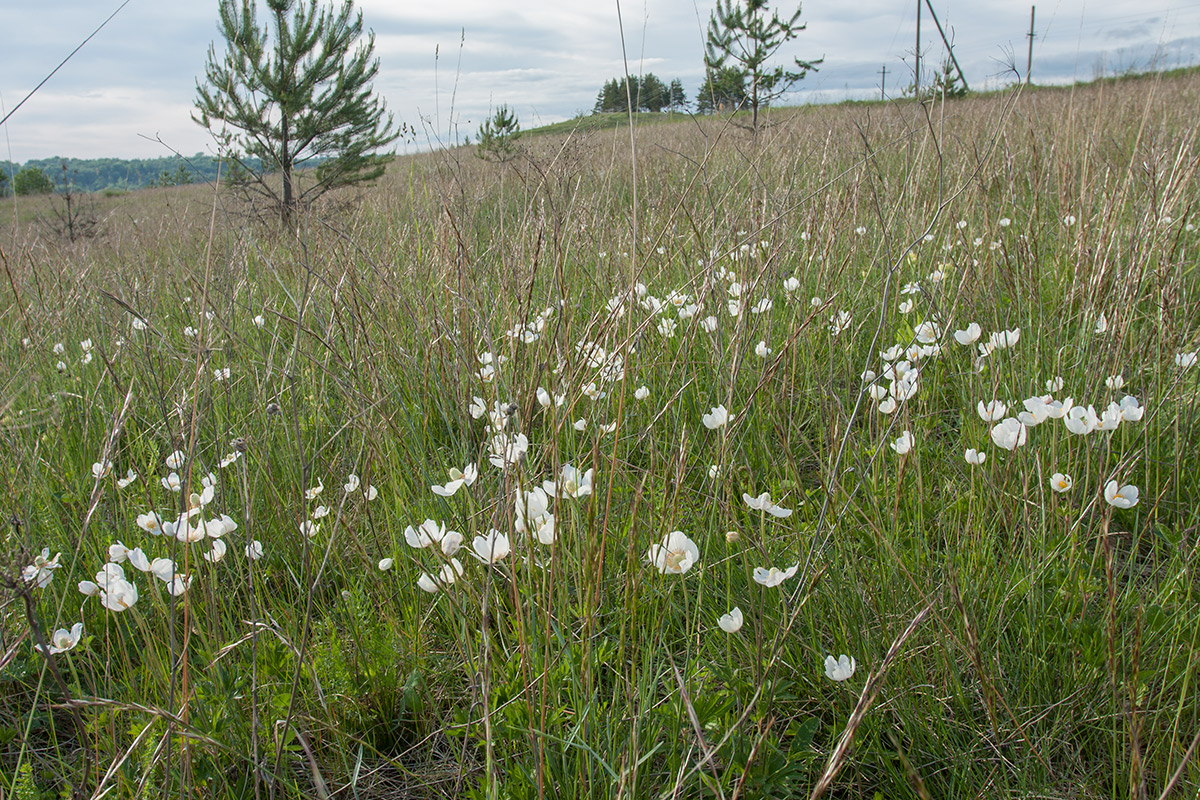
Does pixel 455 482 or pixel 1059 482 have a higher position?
pixel 455 482

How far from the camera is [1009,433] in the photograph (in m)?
1.29

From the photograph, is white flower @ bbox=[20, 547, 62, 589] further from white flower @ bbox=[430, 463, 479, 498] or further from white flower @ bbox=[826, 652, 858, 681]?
white flower @ bbox=[826, 652, 858, 681]

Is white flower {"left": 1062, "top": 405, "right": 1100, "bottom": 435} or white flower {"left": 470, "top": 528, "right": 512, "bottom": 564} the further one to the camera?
white flower {"left": 1062, "top": 405, "right": 1100, "bottom": 435}

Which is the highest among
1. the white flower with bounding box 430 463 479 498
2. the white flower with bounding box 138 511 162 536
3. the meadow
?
the white flower with bounding box 430 463 479 498

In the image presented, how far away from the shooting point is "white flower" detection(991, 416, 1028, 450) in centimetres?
125

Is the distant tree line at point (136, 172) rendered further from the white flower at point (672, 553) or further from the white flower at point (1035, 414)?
the white flower at point (1035, 414)

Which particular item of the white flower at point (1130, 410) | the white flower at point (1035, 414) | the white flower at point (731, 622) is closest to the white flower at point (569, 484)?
the white flower at point (731, 622)

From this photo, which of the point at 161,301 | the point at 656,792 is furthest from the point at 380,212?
the point at 656,792

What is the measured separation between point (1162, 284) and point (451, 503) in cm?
183

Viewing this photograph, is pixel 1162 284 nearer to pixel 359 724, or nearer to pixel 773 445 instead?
pixel 773 445

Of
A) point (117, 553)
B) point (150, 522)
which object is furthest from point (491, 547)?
point (150, 522)

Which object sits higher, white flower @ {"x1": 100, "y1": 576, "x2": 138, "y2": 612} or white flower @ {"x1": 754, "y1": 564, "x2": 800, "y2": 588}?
white flower @ {"x1": 100, "y1": 576, "x2": 138, "y2": 612}

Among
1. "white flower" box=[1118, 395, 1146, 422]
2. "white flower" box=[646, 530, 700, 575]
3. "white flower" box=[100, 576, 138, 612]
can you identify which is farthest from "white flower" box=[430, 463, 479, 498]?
"white flower" box=[1118, 395, 1146, 422]

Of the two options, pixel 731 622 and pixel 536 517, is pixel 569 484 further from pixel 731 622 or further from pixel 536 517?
pixel 731 622
